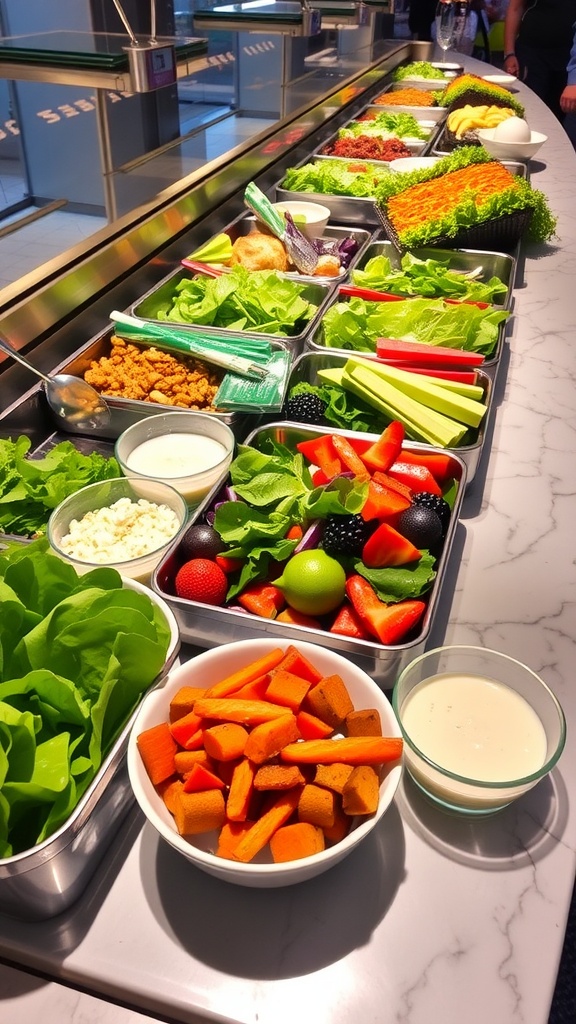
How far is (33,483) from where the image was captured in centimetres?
127

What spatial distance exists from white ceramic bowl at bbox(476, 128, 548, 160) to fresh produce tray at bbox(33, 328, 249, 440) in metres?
2.16

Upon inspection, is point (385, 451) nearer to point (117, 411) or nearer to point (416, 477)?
point (416, 477)

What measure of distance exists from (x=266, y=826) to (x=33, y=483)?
74cm

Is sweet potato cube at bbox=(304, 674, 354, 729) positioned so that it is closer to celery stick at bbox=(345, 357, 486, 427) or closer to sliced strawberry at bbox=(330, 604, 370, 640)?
sliced strawberry at bbox=(330, 604, 370, 640)

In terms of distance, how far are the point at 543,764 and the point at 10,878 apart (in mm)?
606

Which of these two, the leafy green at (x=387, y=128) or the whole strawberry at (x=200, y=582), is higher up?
the leafy green at (x=387, y=128)

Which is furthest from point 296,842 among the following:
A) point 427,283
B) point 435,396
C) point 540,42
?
point 540,42

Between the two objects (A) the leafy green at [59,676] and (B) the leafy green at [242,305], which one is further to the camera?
(B) the leafy green at [242,305]

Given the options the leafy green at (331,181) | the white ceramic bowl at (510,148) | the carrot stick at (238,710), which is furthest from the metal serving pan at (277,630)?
the white ceramic bowl at (510,148)

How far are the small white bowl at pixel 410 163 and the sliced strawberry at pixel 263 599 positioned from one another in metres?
2.27

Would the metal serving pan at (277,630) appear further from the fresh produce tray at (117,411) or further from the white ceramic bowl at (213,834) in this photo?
the fresh produce tray at (117,411)

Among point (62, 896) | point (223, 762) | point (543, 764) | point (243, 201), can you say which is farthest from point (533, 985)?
point (243, 201)

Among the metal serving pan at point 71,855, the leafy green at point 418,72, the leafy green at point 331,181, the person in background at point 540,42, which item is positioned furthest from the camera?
the person in background at point 540,42

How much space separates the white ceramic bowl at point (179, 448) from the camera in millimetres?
1317
